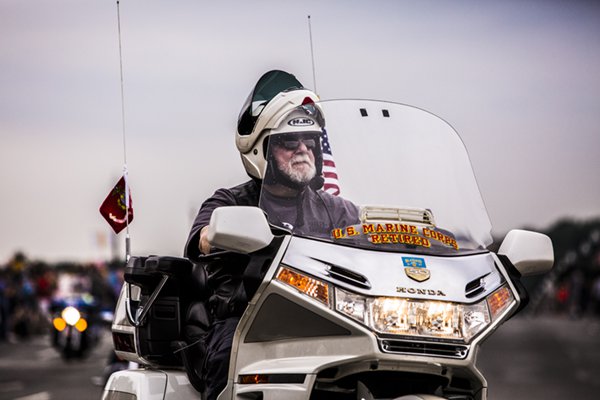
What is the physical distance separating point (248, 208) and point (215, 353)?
715 mm

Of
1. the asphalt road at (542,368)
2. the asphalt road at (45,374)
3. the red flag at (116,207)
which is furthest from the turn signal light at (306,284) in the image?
the asphalt road at (45,374)

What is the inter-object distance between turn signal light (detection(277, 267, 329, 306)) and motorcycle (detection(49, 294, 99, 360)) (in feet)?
63.2

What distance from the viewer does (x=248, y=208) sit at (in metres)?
5.12

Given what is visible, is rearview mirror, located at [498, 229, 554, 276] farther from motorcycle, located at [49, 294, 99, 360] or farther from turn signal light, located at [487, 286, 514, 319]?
motorcycle, located at [49, 294, 99, 360]

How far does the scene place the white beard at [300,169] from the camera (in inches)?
215

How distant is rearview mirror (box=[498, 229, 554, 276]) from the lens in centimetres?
550

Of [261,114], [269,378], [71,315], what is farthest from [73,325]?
[269,378]

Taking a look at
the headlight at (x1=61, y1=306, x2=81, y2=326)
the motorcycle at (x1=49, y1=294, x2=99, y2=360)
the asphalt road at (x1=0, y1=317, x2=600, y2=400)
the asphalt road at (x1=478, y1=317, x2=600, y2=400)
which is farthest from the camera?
the motorcycle at (x1=49, y1=294, x2=99, y2=360)

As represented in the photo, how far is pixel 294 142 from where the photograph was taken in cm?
557

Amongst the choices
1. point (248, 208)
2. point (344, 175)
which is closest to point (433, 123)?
point (344, 175)

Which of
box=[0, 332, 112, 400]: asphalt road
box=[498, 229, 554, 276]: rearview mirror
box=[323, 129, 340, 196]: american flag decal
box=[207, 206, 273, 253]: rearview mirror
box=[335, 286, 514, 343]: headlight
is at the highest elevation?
box=[323, 129, 340, 196]: american flag decal

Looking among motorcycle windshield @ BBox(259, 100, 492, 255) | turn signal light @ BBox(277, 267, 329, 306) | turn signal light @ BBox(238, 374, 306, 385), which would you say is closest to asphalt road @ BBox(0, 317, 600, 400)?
motorcycle windshield @ BBox(259, 100, 492, 255)

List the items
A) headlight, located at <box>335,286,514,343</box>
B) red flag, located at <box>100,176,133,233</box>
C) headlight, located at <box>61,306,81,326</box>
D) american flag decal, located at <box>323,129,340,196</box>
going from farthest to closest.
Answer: headlight, located at <box>61,306,81,326</box> < red flag, located at <box>100,176,133,233</box> < american flag decal, located at <box>323,129,340,196</box> < headlight, located at <box>335,286,514,343</box>

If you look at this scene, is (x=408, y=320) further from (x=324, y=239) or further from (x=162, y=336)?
(x=162, y=336)
